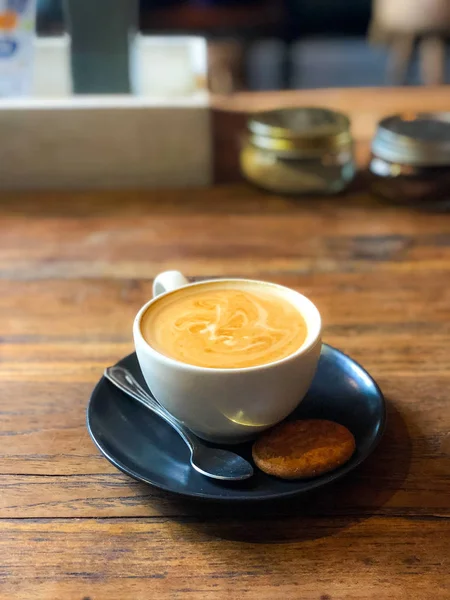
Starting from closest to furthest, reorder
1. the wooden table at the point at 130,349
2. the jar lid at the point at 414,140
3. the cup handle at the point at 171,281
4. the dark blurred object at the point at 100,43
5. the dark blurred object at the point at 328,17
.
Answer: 1. the wooden table at the point at 130,349
2. the cup handle at the point at 171,281
3. the jar lid at the point at 414,140
4. the dark blurred object at the point at 100,43
5. the dark blurred object at the point at 328,17

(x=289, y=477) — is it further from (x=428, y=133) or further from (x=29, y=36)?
(x=29, y=36)

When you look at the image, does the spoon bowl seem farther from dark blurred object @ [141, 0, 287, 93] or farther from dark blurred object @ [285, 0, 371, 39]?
dark blurred object @ [285, 0, 371, 39]

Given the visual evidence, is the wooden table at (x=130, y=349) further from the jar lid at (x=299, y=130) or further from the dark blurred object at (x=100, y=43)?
the dark blurred object at (x=100, y=43)

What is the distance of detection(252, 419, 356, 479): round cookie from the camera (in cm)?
44

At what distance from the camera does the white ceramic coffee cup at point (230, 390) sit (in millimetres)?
448

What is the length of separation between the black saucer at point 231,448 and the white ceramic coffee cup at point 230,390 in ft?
0.09

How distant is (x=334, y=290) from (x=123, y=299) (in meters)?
0.23

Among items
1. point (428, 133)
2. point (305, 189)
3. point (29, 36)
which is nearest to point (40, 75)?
point (29, 36)

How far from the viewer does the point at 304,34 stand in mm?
3625

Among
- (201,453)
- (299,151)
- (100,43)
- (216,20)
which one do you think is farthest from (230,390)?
(216,20)

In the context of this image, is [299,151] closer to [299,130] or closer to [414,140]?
[299,130]

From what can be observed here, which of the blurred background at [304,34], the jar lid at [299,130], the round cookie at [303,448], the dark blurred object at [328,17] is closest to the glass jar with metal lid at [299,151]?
the jar lid at [299,130]

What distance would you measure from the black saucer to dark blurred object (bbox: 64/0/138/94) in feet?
2.12

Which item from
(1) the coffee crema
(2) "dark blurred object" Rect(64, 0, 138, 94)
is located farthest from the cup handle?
(2) "dark blurred object" Rect(64, 0, 138, 94)
